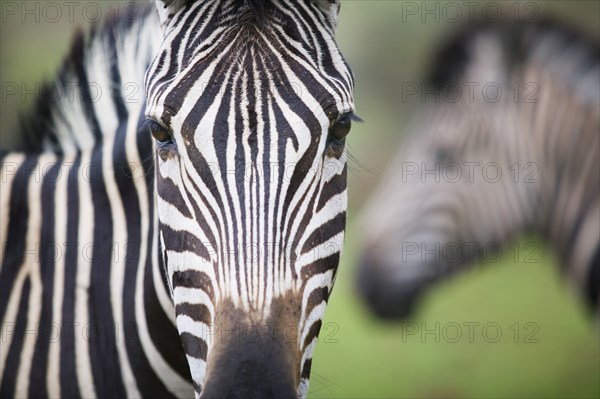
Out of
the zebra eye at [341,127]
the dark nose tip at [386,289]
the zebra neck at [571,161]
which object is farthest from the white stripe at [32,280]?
the dark nose tip at [386,289]

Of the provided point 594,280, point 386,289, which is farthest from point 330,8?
point 386,289

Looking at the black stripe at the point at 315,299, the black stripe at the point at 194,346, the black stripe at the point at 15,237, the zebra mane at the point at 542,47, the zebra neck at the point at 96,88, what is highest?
the zebra mane at the point at 542,47

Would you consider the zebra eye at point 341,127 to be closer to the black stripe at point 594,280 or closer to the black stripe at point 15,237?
the black stripe at point 15,237

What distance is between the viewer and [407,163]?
26.6ft

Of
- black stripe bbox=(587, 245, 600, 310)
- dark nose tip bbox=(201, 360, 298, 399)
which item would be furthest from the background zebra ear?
black stripe bbox=(587, 245, 600, 310)

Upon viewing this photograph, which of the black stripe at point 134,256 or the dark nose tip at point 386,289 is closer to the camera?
the black stripe at point 134,256

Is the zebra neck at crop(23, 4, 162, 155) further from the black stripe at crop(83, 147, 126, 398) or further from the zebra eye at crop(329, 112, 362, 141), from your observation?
the zebra eye at crop(329, 112, 362, 141)

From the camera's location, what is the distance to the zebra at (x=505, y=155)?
728cm

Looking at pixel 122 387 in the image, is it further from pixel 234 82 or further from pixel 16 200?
pixel 234 82

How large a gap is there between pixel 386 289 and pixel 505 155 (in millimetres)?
2607

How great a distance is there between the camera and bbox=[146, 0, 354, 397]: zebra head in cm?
255

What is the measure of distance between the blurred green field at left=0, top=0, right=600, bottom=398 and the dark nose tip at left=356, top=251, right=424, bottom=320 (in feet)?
2.89

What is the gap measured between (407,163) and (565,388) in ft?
17.4

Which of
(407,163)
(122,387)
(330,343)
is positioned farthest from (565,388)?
(122,387)
